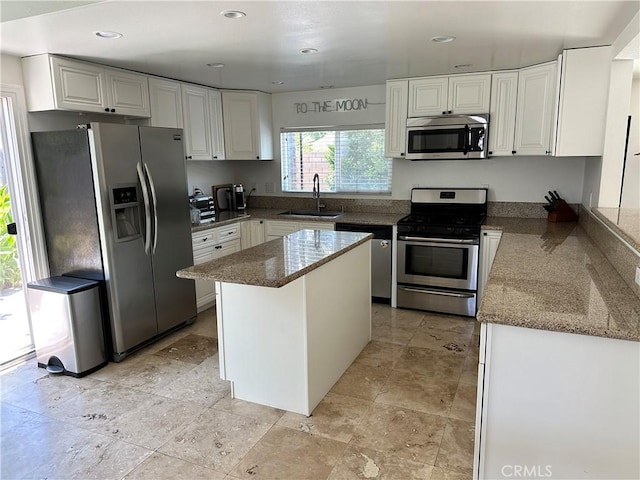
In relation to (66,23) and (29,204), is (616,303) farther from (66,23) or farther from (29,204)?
(29,204)

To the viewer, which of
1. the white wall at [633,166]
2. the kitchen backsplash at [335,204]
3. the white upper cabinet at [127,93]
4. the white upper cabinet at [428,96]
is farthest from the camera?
the kitchen backsplash at [335,204]

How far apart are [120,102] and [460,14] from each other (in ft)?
8.96

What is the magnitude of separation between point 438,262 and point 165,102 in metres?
2.98

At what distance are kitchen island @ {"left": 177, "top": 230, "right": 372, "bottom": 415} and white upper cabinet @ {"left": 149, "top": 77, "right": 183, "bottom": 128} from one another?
1948mm

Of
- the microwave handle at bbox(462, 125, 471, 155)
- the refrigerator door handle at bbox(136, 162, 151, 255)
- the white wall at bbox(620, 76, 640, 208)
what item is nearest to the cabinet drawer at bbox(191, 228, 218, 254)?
the refrigerator door handle at bbox(136, 162, 151, 255)

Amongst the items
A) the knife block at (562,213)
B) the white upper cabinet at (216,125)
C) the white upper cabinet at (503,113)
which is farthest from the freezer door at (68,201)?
the knife block at (562,213)

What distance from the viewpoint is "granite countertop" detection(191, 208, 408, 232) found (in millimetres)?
4258

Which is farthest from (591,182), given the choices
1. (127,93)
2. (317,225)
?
(127,93)

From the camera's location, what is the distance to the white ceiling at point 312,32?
2209 mm

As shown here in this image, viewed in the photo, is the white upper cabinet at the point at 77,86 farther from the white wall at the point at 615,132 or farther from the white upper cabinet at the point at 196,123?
the white wall at the point at 615,132

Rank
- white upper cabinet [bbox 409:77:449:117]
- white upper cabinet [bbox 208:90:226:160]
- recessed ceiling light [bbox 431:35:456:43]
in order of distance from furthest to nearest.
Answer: white upper cabinet [bbox 208:90:226:160]
white upper cabinet [bbox 409:77:449:117]
recessed ceiling light [bbox 431:35:456:43]

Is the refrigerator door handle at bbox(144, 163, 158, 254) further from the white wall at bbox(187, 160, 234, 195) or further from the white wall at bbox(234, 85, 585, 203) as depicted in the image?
the white wall at bbox(234, 85, 585, 203)

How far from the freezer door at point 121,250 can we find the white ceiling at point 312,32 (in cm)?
63

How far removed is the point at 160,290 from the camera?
3535 millimetres
